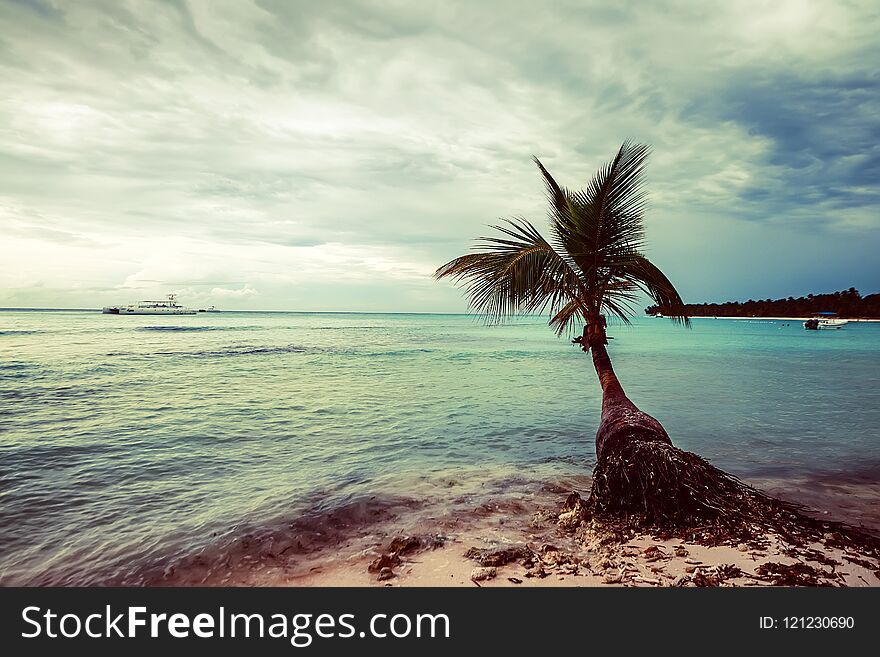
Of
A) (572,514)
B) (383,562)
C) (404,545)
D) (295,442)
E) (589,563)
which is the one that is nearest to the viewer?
(589,563)

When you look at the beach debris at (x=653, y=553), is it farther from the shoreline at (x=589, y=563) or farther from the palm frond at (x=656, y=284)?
the palm frond at (x=656, y=284)

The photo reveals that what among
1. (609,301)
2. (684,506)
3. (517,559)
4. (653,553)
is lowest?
(517,559)

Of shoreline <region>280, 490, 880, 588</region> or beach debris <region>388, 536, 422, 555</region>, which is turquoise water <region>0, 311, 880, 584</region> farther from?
shoreline <region>280, 490, 880, 588</region>

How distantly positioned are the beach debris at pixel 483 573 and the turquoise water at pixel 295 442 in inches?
131

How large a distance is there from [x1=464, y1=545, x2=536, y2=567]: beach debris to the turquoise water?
2786 mm

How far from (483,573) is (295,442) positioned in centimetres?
857

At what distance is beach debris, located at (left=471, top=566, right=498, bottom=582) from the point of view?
5043mm

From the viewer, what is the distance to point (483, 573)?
5117 mm

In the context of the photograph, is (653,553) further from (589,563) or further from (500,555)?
(500,555)

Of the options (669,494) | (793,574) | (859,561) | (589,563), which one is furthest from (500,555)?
(859,561)

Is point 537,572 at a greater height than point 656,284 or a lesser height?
lesser

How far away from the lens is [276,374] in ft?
87.9

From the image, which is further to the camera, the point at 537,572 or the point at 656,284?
the point at 656,284

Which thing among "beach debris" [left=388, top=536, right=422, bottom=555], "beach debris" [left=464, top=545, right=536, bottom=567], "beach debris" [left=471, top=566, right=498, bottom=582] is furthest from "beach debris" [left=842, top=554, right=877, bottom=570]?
"beach debris" [left=388, top=536, right=422, bottom=555]
